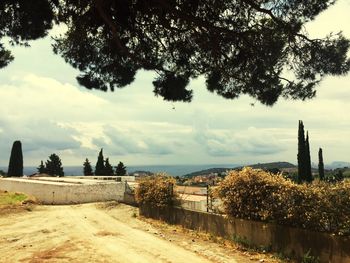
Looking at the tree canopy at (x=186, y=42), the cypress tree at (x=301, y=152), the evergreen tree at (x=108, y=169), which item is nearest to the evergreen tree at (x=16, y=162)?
the evergreen tree at (x=108, y=169)

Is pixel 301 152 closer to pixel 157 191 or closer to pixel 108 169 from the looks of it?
pixel 108 169

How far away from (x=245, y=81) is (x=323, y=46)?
244 cm

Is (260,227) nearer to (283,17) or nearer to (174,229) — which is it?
(174,229)

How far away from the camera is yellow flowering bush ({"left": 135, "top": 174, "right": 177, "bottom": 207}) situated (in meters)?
19.2

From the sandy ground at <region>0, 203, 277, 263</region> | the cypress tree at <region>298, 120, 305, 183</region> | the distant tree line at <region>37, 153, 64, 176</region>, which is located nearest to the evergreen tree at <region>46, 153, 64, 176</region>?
the distant tree line at <region>37, 153, 64, 176</region>

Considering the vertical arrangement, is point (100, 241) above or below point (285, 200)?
below

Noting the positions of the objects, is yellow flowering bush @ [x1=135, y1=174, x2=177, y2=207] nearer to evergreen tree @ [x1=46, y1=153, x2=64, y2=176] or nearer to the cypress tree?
the cypress tree

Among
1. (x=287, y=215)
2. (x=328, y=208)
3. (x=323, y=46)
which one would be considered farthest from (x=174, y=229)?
(x=323, y=46)

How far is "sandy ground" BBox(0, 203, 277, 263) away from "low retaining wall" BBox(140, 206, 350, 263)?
0.54 metres

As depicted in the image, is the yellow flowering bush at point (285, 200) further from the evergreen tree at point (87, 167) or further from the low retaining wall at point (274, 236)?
the evergreen tree at point (87, 167)

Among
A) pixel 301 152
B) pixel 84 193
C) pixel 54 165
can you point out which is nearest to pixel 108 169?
pixel 54 165

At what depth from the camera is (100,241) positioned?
14617 mm

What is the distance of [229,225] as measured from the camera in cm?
1473

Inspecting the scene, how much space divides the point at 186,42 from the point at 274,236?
248 inches
